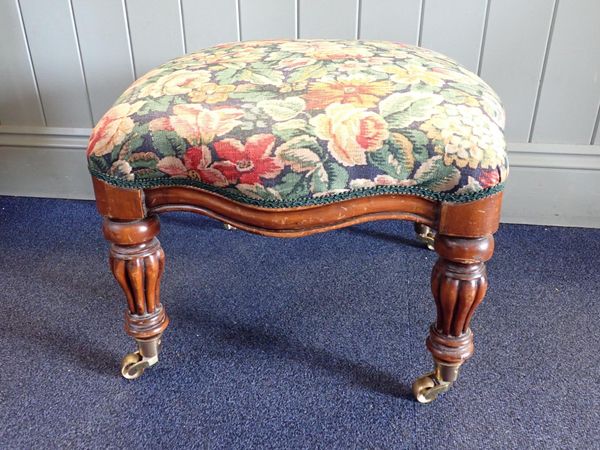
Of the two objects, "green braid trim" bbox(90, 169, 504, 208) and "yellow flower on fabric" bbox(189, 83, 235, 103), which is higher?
"yellow flower on fabric" bbox(189, 83, 235, 103)

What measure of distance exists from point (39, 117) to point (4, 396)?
2.24 ft

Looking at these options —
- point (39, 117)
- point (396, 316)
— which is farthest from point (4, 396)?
point (39, 117)

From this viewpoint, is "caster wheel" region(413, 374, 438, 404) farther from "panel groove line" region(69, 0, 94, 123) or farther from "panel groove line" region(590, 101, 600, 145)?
"panel groove line" region(69, 0, 94, 123)

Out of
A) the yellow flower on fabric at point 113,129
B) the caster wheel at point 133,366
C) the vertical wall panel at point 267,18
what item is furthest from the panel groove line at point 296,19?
the caster wheel at point 133,366

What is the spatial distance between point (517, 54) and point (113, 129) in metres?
0.78

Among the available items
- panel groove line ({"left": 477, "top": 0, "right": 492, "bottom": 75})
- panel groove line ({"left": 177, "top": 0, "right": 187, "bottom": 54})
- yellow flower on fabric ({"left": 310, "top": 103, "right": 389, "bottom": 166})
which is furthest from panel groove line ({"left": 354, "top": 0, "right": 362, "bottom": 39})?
yellow flower on fabric ({"left": 310, "top": 103, "right": 389, "bottom": 166})

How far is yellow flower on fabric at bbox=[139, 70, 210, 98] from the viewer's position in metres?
0.64

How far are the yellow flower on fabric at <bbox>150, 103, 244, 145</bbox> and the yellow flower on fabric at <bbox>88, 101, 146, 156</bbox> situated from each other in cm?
3

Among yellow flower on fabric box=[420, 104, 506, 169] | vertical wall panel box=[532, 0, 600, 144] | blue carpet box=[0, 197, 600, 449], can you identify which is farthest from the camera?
vertical wall panel box=[532, 0, 600, 144]

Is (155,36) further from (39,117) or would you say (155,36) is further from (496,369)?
(496,369)

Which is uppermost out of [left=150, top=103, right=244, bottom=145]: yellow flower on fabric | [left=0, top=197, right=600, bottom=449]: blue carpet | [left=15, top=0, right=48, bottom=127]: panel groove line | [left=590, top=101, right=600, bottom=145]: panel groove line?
[left=150, top=103, right=244, bottom=145]: yellow flower on fabric

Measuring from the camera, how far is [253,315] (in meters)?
0.92

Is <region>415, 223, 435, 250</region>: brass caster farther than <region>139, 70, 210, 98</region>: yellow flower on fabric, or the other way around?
<region>415, 223, 435, 250</region>: brass caster

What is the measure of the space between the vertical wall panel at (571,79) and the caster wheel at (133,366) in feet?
2.76
